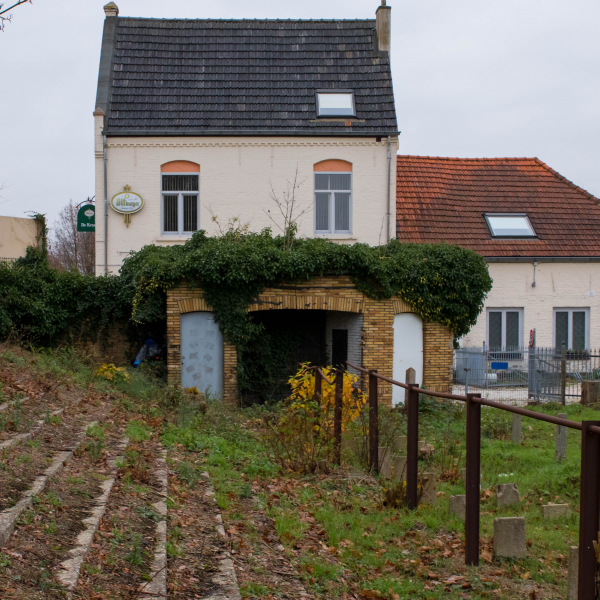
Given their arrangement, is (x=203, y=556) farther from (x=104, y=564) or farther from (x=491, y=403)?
(x=491, y=403)

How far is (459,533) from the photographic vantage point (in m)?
5.64

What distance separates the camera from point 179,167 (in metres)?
17.3

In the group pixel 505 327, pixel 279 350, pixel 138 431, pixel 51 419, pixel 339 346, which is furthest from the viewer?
pixel 505 327

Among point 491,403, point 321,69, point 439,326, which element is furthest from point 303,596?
point 321,69

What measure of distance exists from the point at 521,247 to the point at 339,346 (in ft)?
23.5

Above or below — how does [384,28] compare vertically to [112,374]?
above

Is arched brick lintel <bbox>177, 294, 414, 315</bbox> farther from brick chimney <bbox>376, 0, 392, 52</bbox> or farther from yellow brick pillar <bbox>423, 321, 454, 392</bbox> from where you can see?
brick chimney <bbox>376, 0, 392, 52</bbox>

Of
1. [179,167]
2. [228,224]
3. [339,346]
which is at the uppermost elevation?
[179,167]

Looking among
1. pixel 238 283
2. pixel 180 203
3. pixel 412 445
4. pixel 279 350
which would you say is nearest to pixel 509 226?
pixel 279 350

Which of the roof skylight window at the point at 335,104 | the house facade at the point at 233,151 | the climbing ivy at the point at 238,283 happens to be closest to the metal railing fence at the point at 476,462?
the climbing ivy at the point at 238,283

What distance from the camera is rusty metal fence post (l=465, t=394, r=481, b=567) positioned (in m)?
4.67

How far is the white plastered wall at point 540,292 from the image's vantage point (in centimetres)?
1953

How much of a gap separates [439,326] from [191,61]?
34.8 ft

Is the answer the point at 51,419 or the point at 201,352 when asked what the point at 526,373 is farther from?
the point at 51,419
